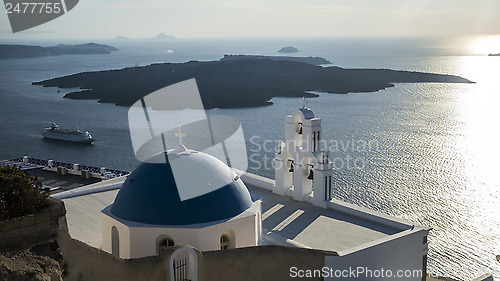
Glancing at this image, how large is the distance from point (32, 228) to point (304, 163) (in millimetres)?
8719

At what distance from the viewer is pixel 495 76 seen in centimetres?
9762

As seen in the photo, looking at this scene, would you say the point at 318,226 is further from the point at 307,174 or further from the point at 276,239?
the point at 307,174

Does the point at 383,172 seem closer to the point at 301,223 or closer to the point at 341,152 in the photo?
the point at 341,152

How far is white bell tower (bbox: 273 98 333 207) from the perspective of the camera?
1323cm

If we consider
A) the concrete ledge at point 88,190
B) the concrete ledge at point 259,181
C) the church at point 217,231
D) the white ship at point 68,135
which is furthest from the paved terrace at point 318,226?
the white ship at point 68,135

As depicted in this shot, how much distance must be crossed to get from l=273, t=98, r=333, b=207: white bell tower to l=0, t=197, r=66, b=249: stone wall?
804 centimetres

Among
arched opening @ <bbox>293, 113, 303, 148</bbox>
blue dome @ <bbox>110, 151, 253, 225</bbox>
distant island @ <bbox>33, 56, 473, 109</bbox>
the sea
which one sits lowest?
the sea

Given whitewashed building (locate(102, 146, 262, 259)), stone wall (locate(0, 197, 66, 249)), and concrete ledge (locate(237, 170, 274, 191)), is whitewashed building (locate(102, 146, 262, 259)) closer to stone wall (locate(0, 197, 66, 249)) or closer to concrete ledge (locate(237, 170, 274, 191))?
stone wall (locate(0, 197, 66, 249))

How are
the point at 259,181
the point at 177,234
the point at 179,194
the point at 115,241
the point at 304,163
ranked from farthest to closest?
1. the point at 259,181
2. the point at 304,163
3. the point at 115,241
4. the point at 179,194
5. the point at 177,234

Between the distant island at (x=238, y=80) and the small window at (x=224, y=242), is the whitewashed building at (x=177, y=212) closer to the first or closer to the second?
the small window at (x=224, y=242)

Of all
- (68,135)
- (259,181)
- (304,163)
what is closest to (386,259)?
(304,163)

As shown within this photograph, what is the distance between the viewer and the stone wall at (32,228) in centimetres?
575

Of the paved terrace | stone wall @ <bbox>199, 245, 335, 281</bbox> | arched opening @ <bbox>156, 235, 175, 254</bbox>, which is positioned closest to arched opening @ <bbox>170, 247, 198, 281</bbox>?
stone wall @ <bbox>199, 245, 335, 281</bbox>

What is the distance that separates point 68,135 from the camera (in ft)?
141
